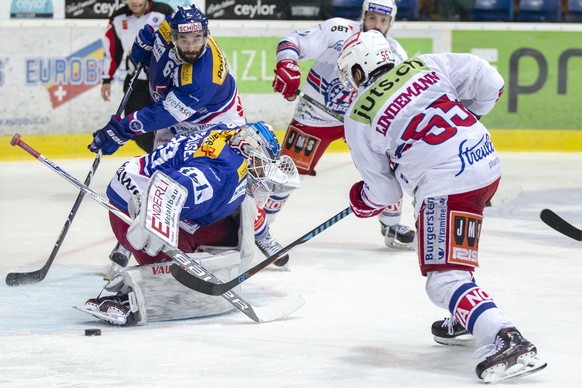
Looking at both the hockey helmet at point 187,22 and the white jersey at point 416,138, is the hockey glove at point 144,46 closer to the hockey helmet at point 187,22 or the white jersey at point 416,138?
the hockey helmet at point 187,22

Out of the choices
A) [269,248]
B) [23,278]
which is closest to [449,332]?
[269,248]

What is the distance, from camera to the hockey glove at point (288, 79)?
18.7ft

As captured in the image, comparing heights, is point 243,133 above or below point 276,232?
above

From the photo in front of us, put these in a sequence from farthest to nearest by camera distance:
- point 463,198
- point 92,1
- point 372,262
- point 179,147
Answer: point 92,1, point 372,262, point 179,147, point 463,198

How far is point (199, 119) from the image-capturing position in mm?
5043

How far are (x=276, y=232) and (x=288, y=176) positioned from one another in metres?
1.65

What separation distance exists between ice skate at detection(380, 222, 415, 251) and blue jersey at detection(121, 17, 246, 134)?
0.99m

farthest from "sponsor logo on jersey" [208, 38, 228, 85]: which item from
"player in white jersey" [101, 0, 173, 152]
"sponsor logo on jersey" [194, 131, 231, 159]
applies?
"player in white jersey" [101, 0, 173, 152]

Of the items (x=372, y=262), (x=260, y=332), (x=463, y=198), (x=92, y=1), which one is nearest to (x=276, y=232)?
(x=372, y=262)

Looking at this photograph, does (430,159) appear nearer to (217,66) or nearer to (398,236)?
(217,66)

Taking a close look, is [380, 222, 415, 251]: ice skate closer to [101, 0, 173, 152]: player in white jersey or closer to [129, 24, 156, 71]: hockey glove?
[129, 24, 156, 71]: hockey glove

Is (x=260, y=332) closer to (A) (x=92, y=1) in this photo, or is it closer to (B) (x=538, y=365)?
(B) (x=538, y=365)

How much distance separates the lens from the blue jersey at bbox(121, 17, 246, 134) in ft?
16.0

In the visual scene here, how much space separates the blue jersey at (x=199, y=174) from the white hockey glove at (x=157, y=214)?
0.43ft
